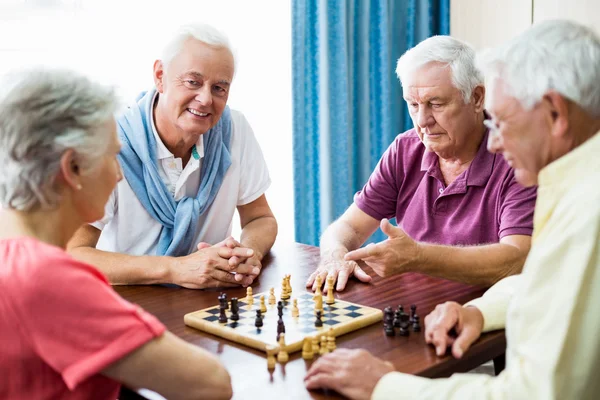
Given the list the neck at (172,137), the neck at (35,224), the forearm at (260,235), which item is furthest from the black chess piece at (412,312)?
the neck at (172,137)

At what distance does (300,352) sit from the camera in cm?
168

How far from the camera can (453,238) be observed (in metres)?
2.65

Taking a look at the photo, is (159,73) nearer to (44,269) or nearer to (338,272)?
(338,272)

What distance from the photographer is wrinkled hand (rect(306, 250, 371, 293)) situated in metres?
2.20

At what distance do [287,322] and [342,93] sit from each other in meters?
2.54

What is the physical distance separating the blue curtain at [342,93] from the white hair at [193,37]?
1.51m

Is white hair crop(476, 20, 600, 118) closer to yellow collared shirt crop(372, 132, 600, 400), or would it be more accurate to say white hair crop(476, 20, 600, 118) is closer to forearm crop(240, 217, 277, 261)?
yellow collared shirt crop(372, 132, 600, 400)

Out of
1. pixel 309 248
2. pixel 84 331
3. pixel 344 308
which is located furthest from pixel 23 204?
pixel 309 248

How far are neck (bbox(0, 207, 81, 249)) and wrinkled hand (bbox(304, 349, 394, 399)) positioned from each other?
0.61 m

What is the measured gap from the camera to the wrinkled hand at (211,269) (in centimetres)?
220

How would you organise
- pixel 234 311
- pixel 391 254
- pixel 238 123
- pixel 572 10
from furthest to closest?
pixel 572 10
pixel 238 123
pixel 391 254
pixel 234 311

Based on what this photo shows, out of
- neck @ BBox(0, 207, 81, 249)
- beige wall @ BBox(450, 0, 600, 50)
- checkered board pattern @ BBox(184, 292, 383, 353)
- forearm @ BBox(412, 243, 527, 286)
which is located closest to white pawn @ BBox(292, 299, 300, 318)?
checkered board pattern @ BBox(184, 292, 383, 353)

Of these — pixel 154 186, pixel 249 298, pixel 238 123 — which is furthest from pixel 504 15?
pixel 249 298

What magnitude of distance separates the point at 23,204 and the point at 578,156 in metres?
1.09
